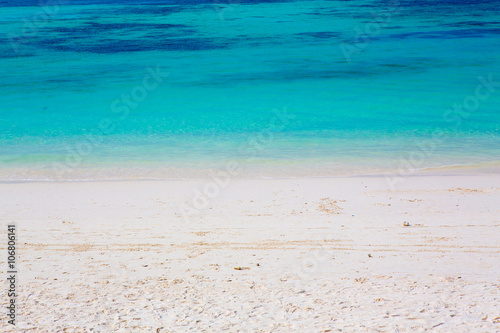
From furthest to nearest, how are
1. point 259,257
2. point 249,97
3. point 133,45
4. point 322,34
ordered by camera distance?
point 322,34 → point 133,45 → point 249,97 → point 259,257

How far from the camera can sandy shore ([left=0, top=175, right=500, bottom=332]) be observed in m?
4.31

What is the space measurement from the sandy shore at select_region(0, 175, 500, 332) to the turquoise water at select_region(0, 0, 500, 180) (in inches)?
77.5

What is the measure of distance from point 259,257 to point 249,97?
1270cm

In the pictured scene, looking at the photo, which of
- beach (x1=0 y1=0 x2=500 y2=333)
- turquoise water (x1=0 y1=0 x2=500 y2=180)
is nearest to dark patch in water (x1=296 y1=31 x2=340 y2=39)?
turquoise water (x1=0 y1=0 x2=500 y2=180)

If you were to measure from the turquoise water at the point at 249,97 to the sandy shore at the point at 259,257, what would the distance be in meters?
1.97

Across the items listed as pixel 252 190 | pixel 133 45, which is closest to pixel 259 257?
pixel 252 190

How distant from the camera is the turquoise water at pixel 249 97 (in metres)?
11.1

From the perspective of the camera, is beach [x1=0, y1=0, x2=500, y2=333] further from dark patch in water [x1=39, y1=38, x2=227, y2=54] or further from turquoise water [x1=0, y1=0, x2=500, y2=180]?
dark patch in water [x1=39, y1=38, x2=227, y2=54]

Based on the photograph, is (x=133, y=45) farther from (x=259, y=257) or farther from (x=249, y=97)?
(x=259, y=257)

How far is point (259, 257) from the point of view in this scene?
561 cm

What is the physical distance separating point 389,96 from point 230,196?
36.4ft

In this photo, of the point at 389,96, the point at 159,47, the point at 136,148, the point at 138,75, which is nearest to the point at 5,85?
the point at 138,75

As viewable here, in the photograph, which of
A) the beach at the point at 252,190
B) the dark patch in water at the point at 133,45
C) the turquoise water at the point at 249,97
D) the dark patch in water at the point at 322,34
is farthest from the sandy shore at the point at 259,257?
the dark patch in water at the point at 322,34

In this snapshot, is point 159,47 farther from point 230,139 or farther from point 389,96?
point 230,139
